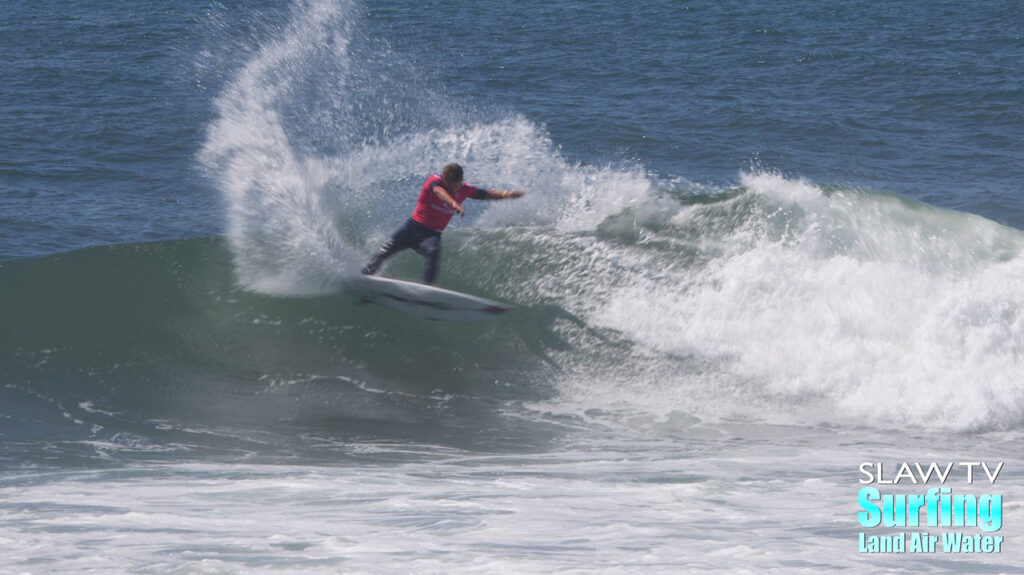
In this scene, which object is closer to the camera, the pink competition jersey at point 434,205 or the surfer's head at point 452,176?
the surfer's head at point 452,176

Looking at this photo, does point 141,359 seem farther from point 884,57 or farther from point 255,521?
point 884,57

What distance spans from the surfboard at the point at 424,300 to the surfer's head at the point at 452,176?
98 centimetres

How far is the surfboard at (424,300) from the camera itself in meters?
10.5

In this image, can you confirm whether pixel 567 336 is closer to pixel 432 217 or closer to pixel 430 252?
pixel 430 252

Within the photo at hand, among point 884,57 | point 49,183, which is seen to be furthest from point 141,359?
point 884,57

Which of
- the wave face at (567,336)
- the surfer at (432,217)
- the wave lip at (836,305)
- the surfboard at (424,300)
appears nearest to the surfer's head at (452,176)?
the surfer at (432,217)

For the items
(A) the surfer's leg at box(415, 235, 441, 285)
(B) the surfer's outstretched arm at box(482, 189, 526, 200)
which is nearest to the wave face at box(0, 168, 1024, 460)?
(A) the surfer's leg at box(415, 235, 441, 285)

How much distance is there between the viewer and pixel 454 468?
26.1 feet

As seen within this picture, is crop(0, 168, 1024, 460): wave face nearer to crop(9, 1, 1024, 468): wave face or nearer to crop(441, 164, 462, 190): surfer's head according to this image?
crop(9, 1, 1024, 468): wave face

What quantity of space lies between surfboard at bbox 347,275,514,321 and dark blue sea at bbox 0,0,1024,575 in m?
0.15

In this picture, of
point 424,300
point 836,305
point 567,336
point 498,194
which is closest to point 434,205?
point 498,194

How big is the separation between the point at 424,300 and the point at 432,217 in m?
0.80

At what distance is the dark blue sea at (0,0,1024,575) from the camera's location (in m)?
6.17

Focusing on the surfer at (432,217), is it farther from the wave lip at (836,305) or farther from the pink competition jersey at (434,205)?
the wave lip at (836,305)
